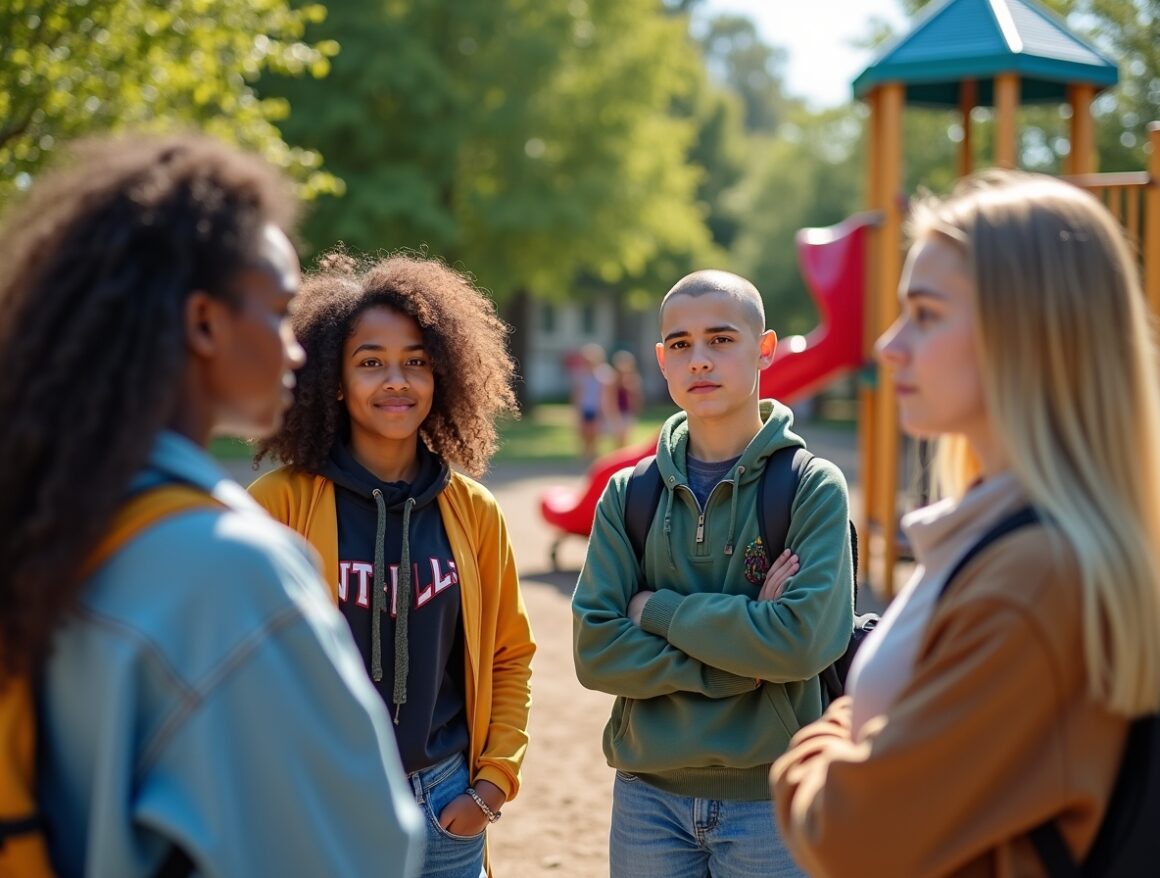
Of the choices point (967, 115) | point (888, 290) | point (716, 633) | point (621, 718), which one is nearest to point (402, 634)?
point (621, 718)

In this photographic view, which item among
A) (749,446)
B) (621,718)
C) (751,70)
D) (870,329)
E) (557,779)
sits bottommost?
(557,779)

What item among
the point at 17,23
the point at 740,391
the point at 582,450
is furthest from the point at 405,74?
the point at 740,391

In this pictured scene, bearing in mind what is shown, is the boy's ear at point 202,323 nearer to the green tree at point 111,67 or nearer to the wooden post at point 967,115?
the green tree at point 111,67

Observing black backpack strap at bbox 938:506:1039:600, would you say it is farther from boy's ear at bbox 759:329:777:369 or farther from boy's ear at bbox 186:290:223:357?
boy's ear at bbox 759:329:777:369

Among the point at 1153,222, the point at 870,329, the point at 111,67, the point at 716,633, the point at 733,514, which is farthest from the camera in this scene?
the point at 870,329

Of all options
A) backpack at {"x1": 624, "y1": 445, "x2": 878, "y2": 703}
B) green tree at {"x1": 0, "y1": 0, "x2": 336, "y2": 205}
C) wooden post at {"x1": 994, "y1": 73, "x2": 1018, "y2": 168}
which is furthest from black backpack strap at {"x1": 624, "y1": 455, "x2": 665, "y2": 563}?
wooden post at {"x1": 994, "y1": 73, "x2": 1018, "y2": 168}

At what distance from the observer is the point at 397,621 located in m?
3.07

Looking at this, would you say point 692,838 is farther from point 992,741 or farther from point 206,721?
point 206,721

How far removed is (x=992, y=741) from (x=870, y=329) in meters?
9.74

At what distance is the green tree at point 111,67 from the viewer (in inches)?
361

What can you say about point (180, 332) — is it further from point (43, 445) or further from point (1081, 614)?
point (1081, 614)

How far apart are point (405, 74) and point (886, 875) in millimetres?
26103

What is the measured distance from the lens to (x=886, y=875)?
5.54 ft

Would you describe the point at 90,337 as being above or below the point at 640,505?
above
